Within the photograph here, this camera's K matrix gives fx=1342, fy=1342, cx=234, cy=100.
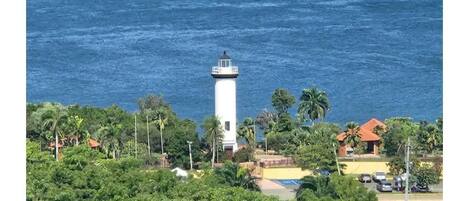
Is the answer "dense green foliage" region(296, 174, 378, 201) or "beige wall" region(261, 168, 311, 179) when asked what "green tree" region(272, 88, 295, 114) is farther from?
"dense green foliage" region(296, 174, 378, 201)

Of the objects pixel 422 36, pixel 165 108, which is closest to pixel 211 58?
pixel 422 36

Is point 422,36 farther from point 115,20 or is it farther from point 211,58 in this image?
point 115,20

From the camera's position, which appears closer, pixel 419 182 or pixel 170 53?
pixel 419 182

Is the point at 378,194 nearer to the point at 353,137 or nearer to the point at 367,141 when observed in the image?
the point at 353,137

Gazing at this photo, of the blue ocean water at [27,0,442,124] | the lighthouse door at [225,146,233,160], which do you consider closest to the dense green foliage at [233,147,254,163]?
the lighthouse door at [225,146,233,160]

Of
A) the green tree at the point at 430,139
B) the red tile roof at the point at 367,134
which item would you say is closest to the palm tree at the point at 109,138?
the red tile roof at the point at 367,134

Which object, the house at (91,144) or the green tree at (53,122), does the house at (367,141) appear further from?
the green tree at (53,122)
